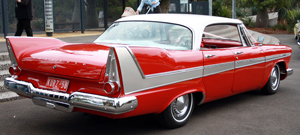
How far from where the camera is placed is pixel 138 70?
375 cm

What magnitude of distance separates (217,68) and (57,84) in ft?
7.00

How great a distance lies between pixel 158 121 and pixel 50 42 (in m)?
1.81

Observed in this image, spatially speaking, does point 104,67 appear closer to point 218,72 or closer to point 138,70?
point 138,70

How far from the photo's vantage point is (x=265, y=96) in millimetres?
6469

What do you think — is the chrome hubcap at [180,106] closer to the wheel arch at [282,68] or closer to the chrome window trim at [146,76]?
the chrome window trim at [146,76]

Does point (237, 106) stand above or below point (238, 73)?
below

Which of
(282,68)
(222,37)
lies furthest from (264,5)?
(222,37)

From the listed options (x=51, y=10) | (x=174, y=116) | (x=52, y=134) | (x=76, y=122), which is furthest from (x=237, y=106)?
(x=51, y=10)

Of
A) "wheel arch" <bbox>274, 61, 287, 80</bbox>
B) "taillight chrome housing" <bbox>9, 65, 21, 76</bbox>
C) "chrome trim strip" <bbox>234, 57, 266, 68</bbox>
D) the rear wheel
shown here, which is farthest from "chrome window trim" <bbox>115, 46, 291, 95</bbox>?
"wheel arch" <bbox>274, 61, 287, 80</bbox>

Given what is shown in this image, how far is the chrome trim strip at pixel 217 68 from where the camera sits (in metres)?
4.71

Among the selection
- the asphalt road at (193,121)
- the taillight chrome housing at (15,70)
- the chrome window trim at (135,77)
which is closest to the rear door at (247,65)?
the asphalt road at (193,121)

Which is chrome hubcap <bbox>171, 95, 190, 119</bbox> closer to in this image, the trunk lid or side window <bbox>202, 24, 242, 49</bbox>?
the trunk lid

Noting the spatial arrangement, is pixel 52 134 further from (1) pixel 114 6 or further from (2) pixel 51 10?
(1) pixel 114 6

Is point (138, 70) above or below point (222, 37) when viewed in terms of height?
below
